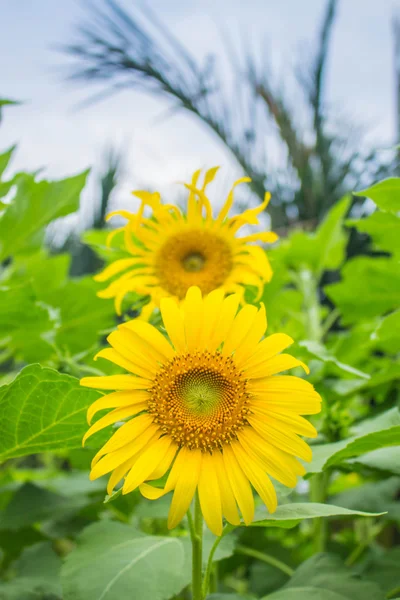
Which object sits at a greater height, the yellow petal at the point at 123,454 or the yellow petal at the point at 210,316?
the yellow petal at the point at 210,316

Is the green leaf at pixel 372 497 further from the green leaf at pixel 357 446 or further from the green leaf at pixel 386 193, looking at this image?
the green leaf at pixel 386 193

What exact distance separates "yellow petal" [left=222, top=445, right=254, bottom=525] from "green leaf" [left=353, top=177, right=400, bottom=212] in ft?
1.04

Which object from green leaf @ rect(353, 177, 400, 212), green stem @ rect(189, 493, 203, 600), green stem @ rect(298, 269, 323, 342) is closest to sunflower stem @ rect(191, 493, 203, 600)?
green stem @ rect(189, 493, 203, 600)

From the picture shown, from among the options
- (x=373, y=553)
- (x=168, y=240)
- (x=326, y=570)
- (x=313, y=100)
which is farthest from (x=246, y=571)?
(x=313, y=100)

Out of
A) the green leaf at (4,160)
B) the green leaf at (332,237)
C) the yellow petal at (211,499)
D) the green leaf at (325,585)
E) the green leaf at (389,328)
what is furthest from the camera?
the green leaf at (332,237)

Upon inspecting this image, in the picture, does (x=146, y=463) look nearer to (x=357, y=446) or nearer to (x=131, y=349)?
(x=131, y=349)

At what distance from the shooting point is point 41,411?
533 mm

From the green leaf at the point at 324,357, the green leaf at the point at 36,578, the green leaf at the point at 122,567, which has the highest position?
the green leaf at the point at 324,357

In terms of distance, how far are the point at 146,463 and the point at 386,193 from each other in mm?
395

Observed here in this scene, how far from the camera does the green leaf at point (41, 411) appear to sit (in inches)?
20.1

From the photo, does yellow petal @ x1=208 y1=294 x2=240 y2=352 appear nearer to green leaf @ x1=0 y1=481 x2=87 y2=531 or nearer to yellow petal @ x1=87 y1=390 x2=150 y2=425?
yellow petal @ x1=87 y1=390 x2=150 y2=425

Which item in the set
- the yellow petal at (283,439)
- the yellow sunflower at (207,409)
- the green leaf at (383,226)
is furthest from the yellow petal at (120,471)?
the green leaf at (383,226)

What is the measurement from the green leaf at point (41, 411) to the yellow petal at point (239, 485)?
0.12 meters

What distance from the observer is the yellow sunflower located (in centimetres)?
46
